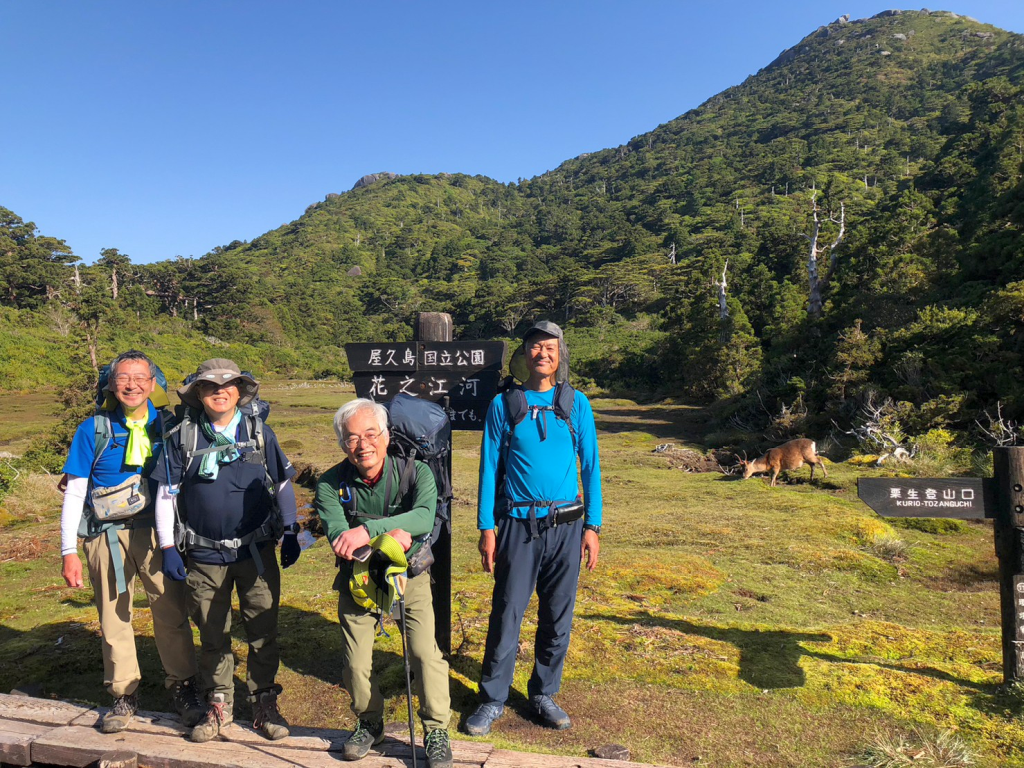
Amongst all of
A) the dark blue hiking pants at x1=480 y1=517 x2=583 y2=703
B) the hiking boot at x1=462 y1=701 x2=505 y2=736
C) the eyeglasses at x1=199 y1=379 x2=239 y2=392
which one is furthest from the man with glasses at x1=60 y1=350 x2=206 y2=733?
the dark blue hiking pants at x1=480 y1=517 x2=583 y2=703

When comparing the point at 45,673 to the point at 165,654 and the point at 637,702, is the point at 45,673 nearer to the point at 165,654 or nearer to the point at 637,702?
the point at 165,654

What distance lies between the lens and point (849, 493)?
9.49 m

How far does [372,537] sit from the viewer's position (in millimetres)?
2480

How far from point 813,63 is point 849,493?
175 meters

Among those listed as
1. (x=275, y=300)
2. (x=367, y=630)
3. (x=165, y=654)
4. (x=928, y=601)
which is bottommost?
(x=928, y=601)

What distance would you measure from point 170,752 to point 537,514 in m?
1.90

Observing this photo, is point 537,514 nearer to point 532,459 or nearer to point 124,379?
point 532,459

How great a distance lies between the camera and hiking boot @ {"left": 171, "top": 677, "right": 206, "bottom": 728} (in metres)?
2.90

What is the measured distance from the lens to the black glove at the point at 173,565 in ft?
9.14

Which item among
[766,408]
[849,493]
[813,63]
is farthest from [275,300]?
[813,63]

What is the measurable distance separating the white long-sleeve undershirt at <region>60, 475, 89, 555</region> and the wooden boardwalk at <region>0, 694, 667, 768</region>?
0.82m

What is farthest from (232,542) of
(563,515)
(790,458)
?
(790,458)

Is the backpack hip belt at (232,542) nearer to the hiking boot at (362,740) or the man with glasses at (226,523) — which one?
the man with glasses at (226,523)

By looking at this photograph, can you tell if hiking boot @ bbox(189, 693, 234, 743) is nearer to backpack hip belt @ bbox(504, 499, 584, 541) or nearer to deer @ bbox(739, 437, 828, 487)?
backpack hip belt @ bbox(504, 499, 584, 541)
